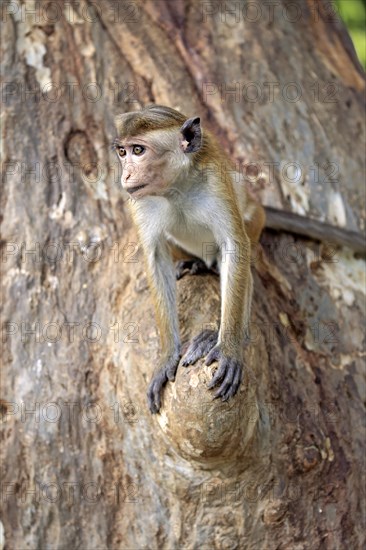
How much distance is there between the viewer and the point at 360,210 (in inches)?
244

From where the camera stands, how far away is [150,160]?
4.44m

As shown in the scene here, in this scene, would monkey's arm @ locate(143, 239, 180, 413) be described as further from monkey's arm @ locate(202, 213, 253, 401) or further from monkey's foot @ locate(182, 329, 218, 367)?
monkey's arm @ locate(202, 213, 253, 401)

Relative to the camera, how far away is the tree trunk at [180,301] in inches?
185

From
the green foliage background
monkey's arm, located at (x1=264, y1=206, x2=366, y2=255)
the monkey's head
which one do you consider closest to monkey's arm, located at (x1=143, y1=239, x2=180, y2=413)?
the monkey's head

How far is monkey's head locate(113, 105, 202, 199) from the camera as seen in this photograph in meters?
4.35

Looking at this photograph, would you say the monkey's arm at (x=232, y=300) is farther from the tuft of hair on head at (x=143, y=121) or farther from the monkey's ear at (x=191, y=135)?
the tuft of hair on head at (x=143, y=121)

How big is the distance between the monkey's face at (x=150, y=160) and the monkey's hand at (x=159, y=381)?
884 millimetres

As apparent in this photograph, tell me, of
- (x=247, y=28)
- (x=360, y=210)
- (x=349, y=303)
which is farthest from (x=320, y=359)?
(x=247, y=28)

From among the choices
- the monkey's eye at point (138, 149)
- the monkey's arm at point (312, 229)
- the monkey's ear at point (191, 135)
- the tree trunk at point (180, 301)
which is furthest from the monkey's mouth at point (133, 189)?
the monkey's arm at point (312, 229)

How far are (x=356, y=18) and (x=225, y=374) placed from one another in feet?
21.1

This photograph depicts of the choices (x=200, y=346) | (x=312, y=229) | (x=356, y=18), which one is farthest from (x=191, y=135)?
(x=356, y=18)

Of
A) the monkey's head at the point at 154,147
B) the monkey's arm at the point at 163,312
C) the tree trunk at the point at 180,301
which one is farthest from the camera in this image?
the tree trunk at the point at 180,301

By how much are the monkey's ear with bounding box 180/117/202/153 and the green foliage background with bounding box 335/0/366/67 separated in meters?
5.38

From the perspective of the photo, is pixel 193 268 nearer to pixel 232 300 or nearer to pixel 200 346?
pixel 232 300
